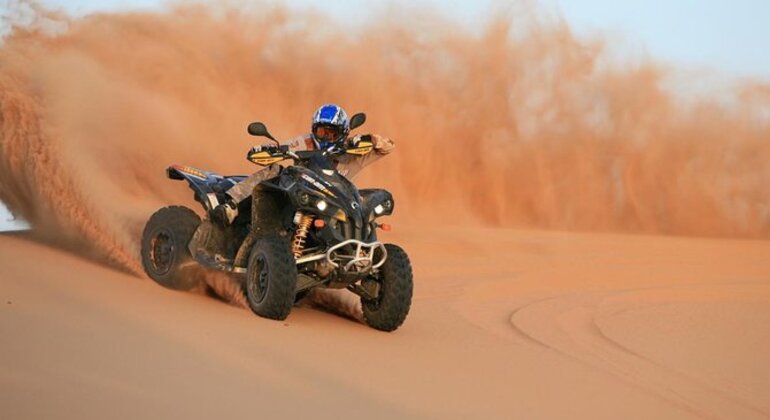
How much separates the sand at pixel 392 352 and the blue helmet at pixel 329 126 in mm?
1388

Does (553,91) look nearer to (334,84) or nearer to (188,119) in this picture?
(334,84)

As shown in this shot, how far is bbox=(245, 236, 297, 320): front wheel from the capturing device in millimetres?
7414

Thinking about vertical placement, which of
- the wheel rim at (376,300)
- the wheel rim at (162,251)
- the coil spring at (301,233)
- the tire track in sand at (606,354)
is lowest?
the tire track in sand at (606,354)

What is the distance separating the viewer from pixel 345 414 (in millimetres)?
4863

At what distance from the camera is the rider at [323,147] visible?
8227 mm

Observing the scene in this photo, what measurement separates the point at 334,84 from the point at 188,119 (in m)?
4.03

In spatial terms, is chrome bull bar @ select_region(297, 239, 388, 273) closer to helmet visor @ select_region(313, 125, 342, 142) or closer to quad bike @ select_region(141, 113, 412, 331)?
quad bike @ select_region(141, 113, 412, 331)

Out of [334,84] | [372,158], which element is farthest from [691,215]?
[372,158]

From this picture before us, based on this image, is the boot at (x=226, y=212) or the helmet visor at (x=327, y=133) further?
the boot at (x=226, y=212)

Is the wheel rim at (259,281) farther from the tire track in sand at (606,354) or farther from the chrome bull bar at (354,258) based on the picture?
the tire track in sand at (606,354)

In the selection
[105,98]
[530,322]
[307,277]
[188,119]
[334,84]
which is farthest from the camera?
[334,84]

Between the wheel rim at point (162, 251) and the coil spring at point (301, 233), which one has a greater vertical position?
the coil spring at point (301, 233)

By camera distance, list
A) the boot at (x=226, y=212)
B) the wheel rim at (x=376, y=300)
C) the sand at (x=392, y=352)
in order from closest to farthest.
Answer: the sand at (x=392, y=352), the wheel rim at (x=376, y=300), the boot at (x=226, y=212)

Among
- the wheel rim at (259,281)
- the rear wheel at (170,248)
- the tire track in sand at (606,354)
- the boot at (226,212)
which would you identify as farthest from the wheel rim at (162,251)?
the tire track in sand at (606,354)
